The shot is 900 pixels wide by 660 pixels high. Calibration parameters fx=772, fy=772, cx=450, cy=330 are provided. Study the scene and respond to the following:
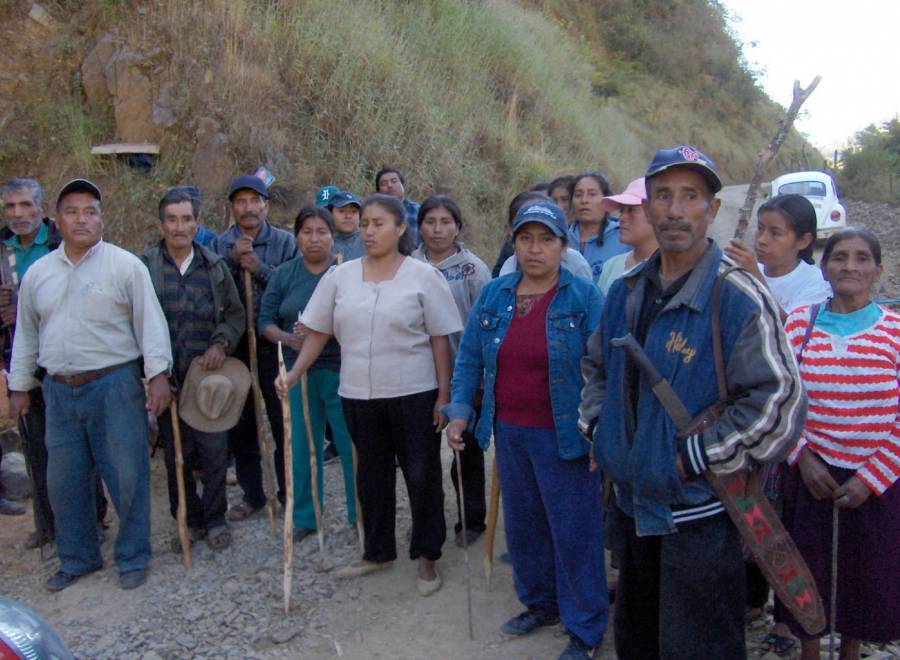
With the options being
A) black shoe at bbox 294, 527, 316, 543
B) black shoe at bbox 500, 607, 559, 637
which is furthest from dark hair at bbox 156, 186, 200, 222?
black shoe at bbox 500, 607, 559, 637

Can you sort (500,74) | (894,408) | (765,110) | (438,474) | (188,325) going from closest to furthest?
(894,408) < (438,474) < (188,325) < (500,74) < (765,110)

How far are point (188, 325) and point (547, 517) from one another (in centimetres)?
254

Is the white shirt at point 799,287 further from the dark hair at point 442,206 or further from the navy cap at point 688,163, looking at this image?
the dark hair at point 442,206

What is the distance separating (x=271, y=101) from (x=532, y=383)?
711 centimetres

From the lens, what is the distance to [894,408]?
9.61ft

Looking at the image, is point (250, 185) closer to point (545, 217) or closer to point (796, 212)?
point (545, 217)

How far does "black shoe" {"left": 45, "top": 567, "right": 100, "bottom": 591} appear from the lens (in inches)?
175

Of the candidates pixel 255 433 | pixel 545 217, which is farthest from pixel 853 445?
pixel 255 433

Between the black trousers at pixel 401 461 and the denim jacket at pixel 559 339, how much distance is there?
50 centimetres

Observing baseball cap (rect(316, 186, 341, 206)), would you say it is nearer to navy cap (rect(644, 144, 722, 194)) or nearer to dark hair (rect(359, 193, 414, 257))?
dark hair (rect(359, 193, 414, 257))

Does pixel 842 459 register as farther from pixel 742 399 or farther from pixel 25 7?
pixel 25 7

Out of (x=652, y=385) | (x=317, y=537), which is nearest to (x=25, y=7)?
(x=317, y=537)

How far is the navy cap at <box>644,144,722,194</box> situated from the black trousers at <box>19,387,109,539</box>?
4098mm

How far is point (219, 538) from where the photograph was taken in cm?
481
